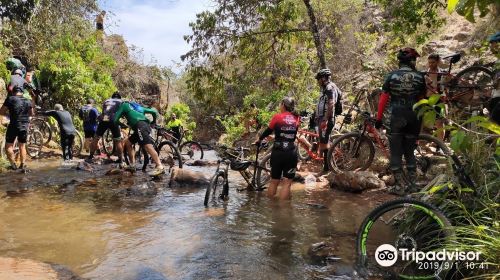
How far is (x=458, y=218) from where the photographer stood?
3.84 metres

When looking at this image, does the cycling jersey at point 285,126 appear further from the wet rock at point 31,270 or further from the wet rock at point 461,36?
the wet rock at point 461,36

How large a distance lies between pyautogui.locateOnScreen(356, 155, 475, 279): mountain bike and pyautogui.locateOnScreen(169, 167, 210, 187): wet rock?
5.41 meters

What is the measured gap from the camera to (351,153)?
8.88 metres

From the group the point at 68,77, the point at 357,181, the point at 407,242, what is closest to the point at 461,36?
the point at 357,181

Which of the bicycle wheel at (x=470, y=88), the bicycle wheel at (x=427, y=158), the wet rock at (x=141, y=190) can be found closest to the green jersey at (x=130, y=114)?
the wet rock at (x=141, y=190)

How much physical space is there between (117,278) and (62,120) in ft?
30.7

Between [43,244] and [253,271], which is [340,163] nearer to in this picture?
[253,271]

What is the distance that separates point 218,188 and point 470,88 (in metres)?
6.01

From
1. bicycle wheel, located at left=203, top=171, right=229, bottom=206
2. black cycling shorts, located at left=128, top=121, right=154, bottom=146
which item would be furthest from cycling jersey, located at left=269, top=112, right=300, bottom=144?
black cycling shorts, located at left=128, top=121, right=154, bottom=146

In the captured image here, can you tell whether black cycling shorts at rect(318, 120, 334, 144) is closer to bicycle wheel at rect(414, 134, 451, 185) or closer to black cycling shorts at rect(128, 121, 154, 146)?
bicycle wheel at rect(414, 134, 451, 185)

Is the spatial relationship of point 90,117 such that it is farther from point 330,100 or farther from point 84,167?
point 330,100

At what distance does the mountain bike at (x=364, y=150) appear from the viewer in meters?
7.76

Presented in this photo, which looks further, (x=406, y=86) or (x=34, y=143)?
(x=34, y=143)

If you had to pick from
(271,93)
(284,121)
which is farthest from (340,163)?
(271,93)
